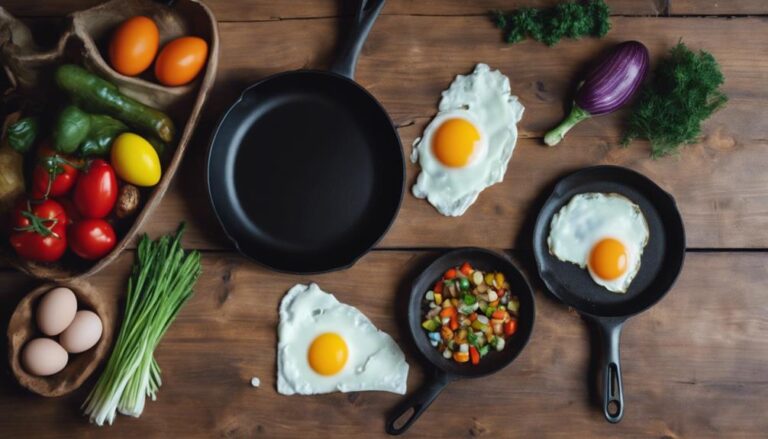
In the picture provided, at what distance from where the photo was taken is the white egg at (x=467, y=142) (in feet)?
7.09

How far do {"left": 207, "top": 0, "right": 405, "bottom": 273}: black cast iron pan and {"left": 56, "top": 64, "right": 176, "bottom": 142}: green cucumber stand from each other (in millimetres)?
197

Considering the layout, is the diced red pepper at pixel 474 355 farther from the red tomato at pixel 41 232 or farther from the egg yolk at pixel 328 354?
Answer: the red tomato at pixel 41 232

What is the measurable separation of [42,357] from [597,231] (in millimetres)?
1690

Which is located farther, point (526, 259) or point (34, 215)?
point (526, 259)

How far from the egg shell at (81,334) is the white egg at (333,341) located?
55 centimetres

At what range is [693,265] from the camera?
2.20m

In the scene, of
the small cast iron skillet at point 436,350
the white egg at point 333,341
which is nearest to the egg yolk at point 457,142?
the small cast iron skillet at point 436,350

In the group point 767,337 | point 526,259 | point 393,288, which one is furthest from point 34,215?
point 767,337

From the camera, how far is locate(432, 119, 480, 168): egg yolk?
2148mm

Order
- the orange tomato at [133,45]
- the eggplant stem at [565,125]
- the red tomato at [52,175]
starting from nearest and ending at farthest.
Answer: the red tomato at [52,175], the orange tomato at [133,45], the eggplant stem at [565,125]

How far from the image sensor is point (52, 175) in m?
1.93

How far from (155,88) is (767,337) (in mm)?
2034

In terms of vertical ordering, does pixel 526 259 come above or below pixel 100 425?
above

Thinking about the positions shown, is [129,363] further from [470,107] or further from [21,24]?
[470,107]
